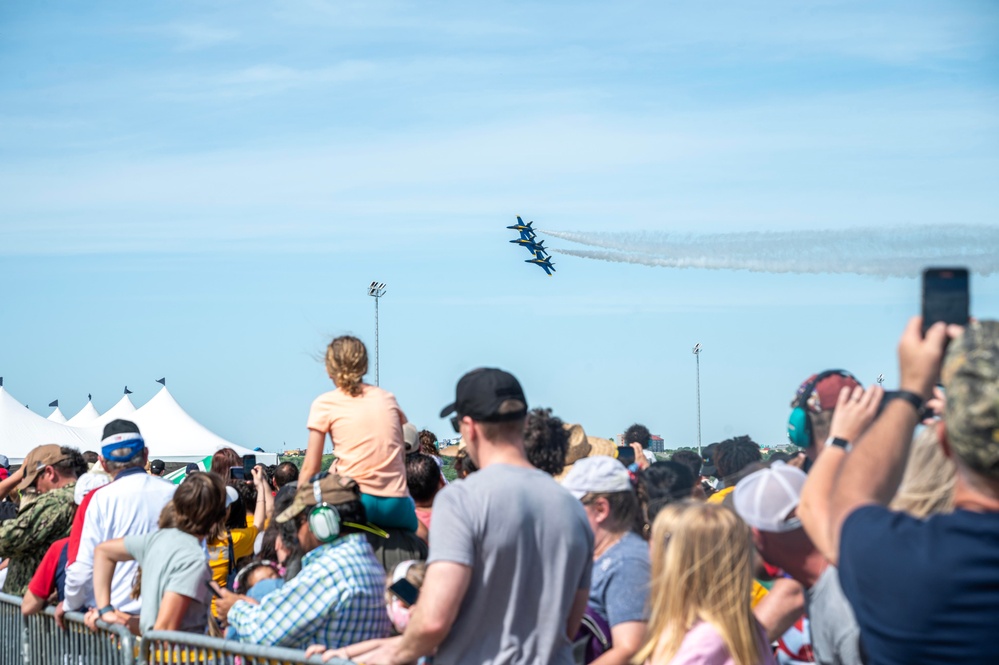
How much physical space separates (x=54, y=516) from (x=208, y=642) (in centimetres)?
307

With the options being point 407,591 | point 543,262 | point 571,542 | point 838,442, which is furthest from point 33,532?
point 543,262

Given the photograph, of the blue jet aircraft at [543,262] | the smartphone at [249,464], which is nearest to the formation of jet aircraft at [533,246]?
the blue jet aircraft at [543,262]

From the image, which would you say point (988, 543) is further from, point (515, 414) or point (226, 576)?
point (226, 576)

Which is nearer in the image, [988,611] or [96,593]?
[988,611]

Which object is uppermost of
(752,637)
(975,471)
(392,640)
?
(975,471)

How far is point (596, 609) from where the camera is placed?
4.73 meters

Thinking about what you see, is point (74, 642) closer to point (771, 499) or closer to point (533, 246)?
point (771, 499)

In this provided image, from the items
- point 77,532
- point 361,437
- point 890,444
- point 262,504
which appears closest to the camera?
point 890,444

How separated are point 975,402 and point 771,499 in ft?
4.89

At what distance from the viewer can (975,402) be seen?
7.62 ft

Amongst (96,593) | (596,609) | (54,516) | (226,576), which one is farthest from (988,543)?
(54,516)

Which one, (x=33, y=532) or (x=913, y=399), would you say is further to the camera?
(x=33, y=532)

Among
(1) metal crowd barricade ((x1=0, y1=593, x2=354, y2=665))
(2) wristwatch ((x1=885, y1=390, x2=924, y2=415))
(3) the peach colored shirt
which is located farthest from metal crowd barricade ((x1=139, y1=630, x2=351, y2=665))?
(2) wristwatch ((x1=885, y1=390, x2=924, y2=415))

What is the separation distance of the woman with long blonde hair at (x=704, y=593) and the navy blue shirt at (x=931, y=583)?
3.42 feet
